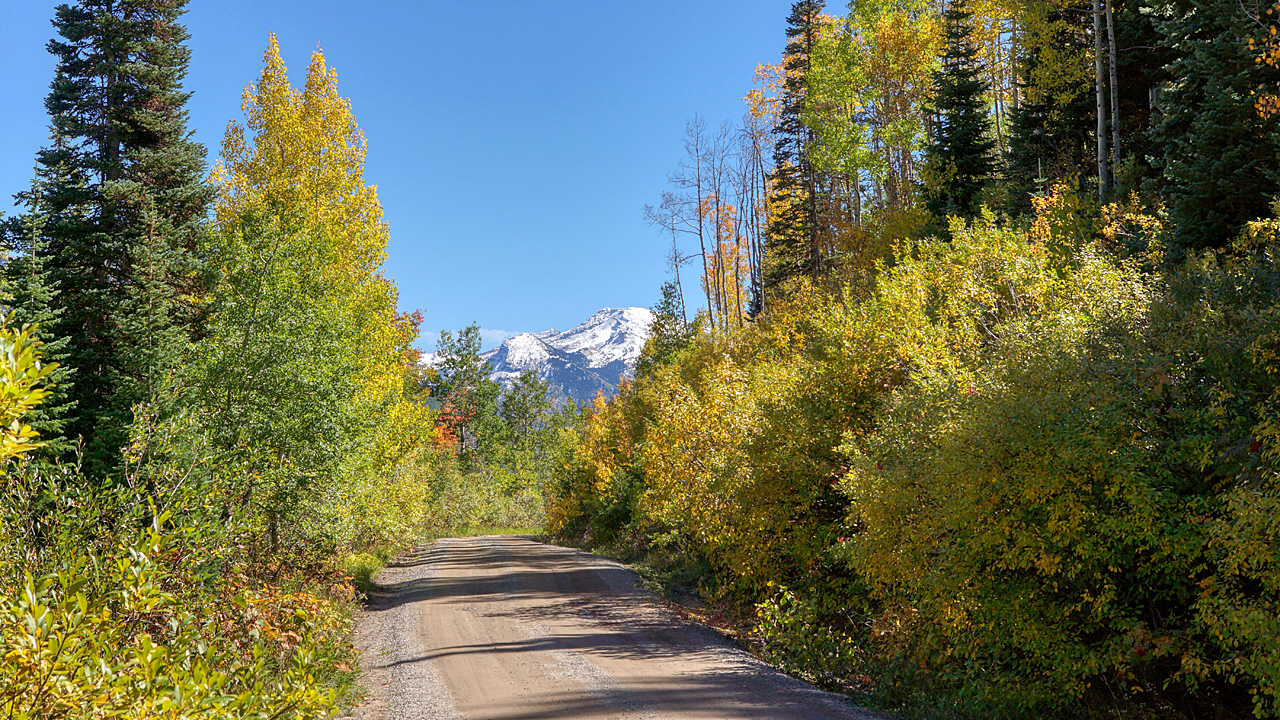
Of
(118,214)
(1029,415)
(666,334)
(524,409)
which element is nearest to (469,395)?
(524,409)

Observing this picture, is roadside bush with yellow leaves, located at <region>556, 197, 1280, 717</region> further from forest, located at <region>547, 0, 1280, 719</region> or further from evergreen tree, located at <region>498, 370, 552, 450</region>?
evergreen tree, located at <region>498, 370, 552, 450</region>

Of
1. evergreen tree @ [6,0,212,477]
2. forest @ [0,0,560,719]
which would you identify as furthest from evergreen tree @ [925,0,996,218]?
evergreen tree @ [6,0,212,477]

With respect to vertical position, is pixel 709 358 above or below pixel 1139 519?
above

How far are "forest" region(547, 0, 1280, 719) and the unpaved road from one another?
4.66 feet

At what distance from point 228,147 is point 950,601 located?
20.1 meters

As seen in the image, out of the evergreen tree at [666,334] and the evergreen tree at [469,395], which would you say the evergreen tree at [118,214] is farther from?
the evergreen tree at [469,395]

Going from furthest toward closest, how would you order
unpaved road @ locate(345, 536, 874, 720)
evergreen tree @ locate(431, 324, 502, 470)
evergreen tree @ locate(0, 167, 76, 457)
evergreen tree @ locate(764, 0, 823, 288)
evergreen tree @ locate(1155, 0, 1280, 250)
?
evergreen tree @ locate(431, 324, 502, 470) → evergreen tree @ locate(764, 0, 823, 288) → evergreen tree @ locate(0, 167, 76, 457) → evergreen tree @ locate(1155, 0, 1280, 250) → unpaved road @ locate(345, 536, 874, 720)

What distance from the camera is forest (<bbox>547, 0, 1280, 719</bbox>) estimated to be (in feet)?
23.4

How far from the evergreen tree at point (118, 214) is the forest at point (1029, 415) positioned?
40.4 ft

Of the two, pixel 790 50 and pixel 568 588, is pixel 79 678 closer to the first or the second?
pixel 568 588

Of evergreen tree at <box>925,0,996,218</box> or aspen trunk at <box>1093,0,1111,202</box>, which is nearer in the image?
aspen trunk at <box>1093,0,1111,202</box>

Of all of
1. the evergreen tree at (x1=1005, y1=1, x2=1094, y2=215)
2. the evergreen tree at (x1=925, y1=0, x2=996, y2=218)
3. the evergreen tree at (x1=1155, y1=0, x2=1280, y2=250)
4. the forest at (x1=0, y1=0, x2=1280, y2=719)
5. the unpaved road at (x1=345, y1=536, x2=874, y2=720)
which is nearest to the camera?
the forest at (x1=0, y1=0, x2=1280, y2=719)

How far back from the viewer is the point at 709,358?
1110 inches

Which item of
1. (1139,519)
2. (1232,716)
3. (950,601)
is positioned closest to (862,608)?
(950,601)
